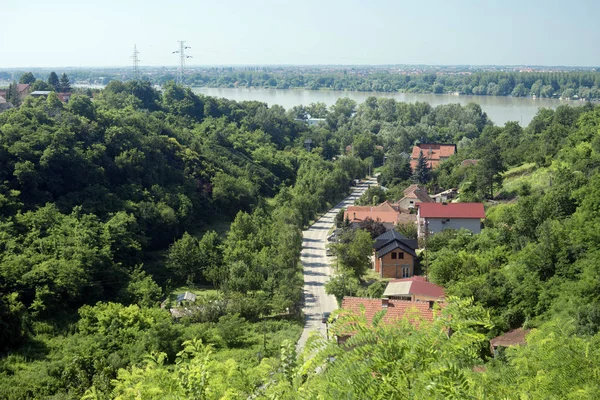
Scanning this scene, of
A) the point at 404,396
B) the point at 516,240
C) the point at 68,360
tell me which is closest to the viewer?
the point at 404,396

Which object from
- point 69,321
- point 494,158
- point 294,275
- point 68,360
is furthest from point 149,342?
point 494,158

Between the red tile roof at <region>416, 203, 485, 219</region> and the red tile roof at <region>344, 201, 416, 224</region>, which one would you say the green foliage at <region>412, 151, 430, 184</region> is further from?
the red tile roof at <region>416, 203, 485, 219</region>

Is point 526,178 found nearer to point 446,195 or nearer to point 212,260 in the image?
point 446,195

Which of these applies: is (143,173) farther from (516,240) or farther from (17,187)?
(516,240)

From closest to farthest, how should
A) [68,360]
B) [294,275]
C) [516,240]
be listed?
[68,360], [516,240], [294,275]

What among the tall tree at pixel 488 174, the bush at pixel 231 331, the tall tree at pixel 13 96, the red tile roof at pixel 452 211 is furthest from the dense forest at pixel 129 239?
the tall tree at pixel 488 174

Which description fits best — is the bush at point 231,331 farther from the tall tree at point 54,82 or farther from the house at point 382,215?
the tall tree at point 54,82

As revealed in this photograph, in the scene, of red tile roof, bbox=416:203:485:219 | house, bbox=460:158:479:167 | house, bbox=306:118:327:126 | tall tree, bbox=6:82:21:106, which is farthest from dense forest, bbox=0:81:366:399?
house, bbox=306:118:327:126
